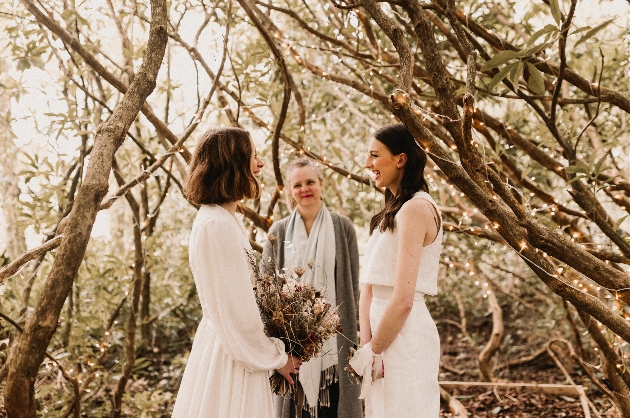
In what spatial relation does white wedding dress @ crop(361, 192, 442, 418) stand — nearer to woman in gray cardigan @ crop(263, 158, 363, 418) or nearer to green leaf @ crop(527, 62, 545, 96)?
green leaf @ crop(527, 62, 545, 96)

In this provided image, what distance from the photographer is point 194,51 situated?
10.5 ft

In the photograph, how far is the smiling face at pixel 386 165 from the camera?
1933mm

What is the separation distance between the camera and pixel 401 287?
67.2 inches

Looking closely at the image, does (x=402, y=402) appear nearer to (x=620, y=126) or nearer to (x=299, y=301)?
(x=299, y=301)

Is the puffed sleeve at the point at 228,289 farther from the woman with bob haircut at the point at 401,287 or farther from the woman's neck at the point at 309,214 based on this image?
the woman's neck at the point at 309,214

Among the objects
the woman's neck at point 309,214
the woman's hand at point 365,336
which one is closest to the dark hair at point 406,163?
the woman's hand at point 365,336

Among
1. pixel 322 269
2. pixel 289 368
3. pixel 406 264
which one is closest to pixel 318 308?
pixel 289 368

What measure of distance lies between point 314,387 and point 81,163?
6.96ft

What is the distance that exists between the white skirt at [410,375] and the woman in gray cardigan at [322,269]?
36.6 inches

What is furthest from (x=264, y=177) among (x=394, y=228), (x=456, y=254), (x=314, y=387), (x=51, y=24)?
(x=394, y=228)

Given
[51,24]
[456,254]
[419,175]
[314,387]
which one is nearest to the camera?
[419,175]

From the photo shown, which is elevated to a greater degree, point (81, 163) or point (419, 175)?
point (81, 163)

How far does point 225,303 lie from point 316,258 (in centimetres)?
→ 128

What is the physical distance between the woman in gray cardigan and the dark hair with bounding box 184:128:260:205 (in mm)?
946
